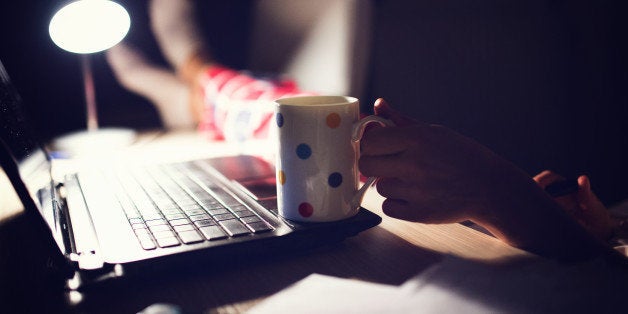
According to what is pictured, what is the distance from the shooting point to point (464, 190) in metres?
0.59

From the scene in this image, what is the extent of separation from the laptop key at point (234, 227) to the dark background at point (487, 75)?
2.95 feet

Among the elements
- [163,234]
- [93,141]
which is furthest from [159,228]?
[93,141]

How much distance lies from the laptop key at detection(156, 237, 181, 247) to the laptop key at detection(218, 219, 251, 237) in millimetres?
57

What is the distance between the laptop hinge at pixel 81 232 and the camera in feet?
1.68

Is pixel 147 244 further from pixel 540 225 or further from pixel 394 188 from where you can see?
pixel 540 225

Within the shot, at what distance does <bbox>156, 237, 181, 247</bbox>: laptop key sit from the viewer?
54cm

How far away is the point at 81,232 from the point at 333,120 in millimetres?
315

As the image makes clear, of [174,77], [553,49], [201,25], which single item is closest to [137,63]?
[174,77]

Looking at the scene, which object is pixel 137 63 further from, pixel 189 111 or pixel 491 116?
pixel 491 116

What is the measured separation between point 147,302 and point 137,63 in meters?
1.31

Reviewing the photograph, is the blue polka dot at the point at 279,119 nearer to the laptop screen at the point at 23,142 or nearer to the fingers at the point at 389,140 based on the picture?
the fingers at the point at 389,140

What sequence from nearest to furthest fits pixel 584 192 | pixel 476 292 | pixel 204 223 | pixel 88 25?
pixel 476 292, pixel 204 223, pixel 584 192, pixel 88 25

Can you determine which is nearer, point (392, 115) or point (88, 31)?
point (392, 115)

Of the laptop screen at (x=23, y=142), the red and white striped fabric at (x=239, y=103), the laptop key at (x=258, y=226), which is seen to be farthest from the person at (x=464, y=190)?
the red and white striped fabric at (x=239, y=103)
